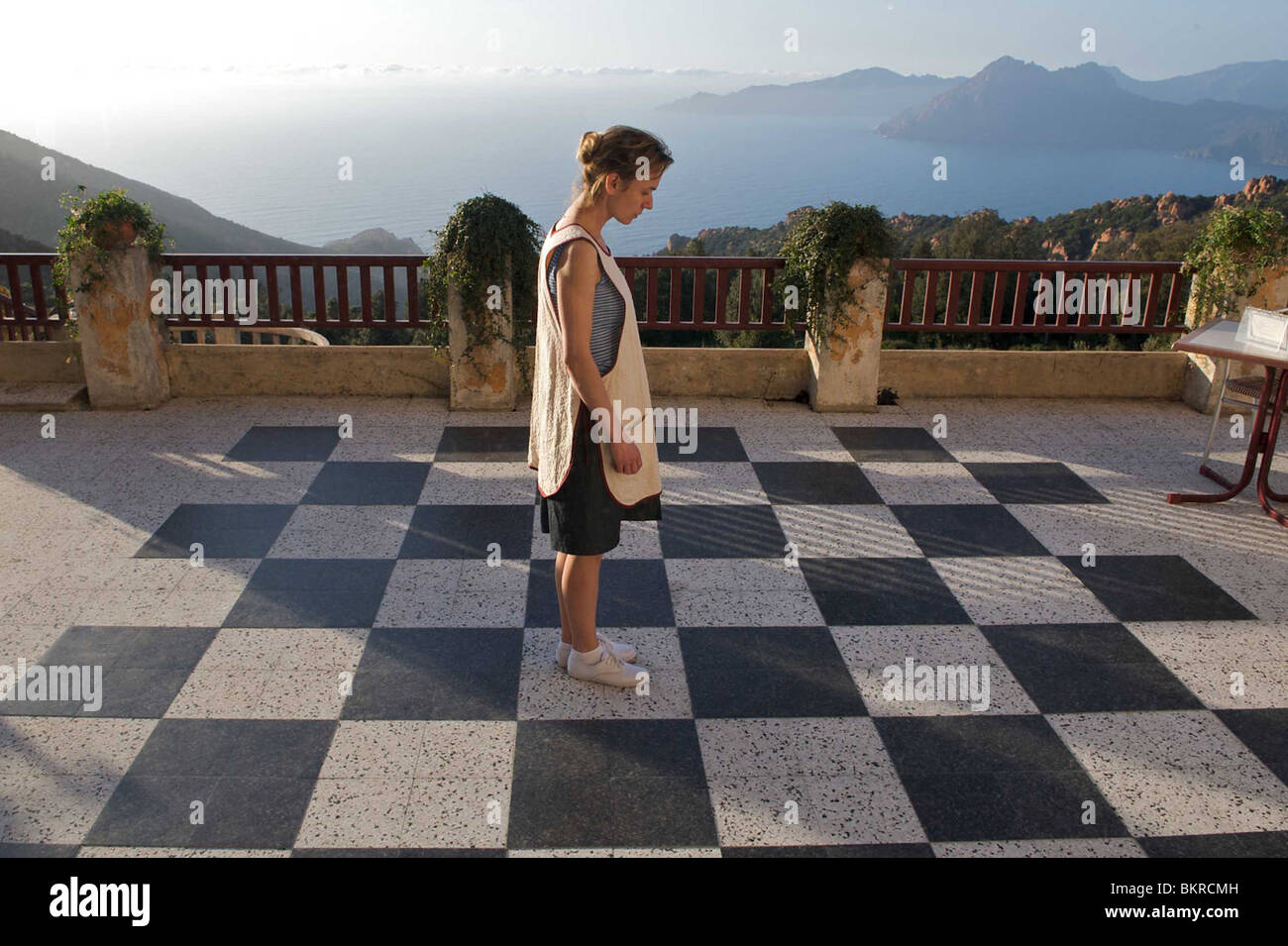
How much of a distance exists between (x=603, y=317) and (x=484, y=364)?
318cm

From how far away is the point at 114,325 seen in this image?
5.38 meters

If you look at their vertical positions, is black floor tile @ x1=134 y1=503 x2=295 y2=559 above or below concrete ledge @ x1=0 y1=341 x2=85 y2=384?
below

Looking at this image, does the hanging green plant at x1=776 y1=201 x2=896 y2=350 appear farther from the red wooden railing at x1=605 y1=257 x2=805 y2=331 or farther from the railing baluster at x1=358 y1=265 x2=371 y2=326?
the railing baluster at x1=358 y1=265 x2=371 y2=326

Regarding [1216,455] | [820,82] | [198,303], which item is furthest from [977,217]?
[820,82]

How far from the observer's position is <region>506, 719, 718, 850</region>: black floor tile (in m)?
2.24

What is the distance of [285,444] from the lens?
4.98 m

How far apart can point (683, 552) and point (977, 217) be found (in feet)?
58.4

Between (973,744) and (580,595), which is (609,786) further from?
(973,744)

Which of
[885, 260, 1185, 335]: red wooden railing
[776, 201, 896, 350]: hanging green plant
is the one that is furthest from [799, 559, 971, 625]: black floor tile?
[885, 260, 1185, 335]: red wooden railing

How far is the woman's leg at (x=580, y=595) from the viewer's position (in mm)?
2688

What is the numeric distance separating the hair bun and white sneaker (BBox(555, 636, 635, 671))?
4.75ft

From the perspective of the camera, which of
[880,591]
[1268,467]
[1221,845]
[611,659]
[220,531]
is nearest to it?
[1221,845]

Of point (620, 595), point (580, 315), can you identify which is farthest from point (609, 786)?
point (580, 315)
